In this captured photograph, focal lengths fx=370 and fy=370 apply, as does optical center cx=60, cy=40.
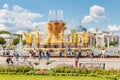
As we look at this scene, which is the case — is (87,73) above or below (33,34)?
below

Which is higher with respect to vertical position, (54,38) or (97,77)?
(54,38)

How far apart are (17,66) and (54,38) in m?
42.7

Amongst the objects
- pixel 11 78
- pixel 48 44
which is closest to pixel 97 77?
pixel 11 78

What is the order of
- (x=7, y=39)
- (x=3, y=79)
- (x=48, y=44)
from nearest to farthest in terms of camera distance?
(x=3, y=79), (x=48, y=44), (x=7, y=39)

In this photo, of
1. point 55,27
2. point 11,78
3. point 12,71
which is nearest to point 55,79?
point 11,78

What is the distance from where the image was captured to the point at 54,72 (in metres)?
21.3

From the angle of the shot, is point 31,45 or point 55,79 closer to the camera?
point 55,79

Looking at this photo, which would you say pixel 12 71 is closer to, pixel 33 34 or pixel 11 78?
pixel 11 78

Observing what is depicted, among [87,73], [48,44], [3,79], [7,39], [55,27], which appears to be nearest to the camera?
[3,79]

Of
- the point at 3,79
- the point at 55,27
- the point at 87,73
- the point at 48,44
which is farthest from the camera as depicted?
the point at 55,27

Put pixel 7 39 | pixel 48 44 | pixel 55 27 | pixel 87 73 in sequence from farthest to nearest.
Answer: pixel 7 39 < pixel 55 27 < pixel 48 44 < pixel 87 73

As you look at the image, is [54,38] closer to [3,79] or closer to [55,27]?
[55,27]

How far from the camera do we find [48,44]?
6159 centimetres

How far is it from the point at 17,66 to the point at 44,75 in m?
2.21
